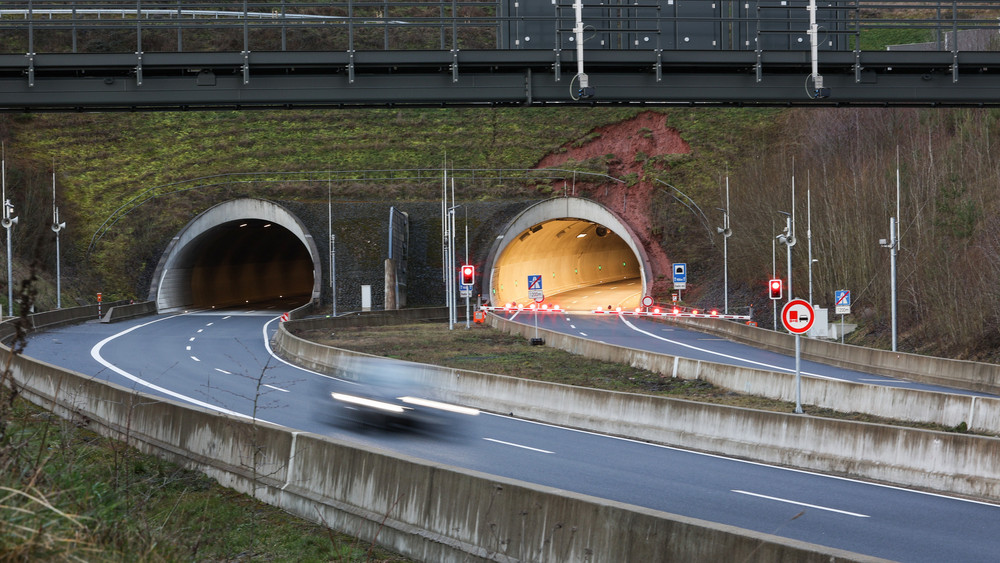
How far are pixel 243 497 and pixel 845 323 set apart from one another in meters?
33.2

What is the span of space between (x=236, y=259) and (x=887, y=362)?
5140 centimetres

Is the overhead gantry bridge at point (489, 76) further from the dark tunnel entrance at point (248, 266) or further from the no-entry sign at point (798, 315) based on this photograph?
the dark tunnel entrance at point (248, 266)

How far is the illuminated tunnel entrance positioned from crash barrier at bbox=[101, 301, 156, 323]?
1860 centimetres

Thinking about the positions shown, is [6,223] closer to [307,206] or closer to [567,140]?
[307,206]

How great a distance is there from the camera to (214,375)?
2905 cm

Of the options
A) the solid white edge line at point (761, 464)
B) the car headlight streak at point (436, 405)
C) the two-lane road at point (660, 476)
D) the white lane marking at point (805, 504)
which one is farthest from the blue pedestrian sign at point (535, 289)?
the white lane marking at point (805, 504)

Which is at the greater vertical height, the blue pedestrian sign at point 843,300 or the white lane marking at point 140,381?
the blue pedestrian sign at point 843,300

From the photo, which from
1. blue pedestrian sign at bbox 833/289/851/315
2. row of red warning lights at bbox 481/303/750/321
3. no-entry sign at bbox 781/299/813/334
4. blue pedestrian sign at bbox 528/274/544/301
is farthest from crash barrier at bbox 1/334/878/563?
row of red warning lights at bbox 481/303/750/321

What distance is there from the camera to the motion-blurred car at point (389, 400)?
63.7ft

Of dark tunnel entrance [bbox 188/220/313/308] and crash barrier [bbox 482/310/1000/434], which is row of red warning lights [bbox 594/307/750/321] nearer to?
crash barrier [bbox 482/310/1000/434]

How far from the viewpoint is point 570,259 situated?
77188 mm

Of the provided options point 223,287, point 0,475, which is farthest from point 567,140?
point 0,475

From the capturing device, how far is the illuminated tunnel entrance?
60091 mm

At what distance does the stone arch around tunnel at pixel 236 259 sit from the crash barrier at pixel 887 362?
1064 inches
